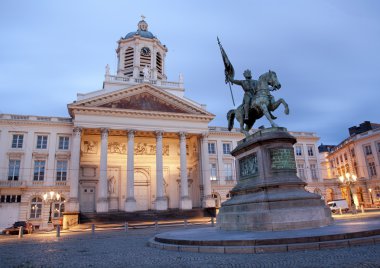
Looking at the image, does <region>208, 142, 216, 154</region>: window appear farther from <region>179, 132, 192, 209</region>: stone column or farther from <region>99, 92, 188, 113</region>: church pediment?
<region>99, 92, 188, 113</region>: church pediment

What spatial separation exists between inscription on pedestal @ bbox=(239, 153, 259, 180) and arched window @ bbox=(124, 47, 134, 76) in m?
41.4

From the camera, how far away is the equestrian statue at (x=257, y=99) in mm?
11859

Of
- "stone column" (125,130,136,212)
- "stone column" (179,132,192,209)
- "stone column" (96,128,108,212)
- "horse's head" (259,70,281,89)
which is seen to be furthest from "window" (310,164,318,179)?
"horse's head" (259,70,281,89)

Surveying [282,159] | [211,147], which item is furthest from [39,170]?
[282,159]

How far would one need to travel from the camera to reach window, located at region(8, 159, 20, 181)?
3778cm

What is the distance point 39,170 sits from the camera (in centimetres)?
3903

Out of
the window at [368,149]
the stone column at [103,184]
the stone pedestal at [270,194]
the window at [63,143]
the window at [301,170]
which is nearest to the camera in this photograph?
the stone pedestal at [270,194]

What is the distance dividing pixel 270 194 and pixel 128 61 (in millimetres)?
46286

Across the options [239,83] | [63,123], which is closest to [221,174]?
[63,123]

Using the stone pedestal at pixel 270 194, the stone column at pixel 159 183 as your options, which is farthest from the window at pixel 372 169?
the stone pedestal at pixel 270 194

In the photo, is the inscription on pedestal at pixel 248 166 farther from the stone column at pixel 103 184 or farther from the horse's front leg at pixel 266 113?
the stone column at pixel 103 184

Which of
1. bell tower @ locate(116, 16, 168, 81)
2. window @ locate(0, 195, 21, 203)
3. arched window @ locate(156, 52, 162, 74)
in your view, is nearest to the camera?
window @ locate(0, 195, 21, 203)

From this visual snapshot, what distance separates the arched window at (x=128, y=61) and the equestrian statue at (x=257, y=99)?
1557 inches

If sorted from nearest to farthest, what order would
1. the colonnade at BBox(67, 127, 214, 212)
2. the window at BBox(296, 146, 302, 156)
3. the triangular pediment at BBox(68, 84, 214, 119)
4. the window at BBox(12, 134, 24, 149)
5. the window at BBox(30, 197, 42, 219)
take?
the colonnade at BBox(67, 127, 214, 212) < the triangular pediment at BBox(68, 84, 214, 119) < the window at BBox(30, 197, 42, 219) < the window at BBox(12, 134, 24, 149) < the window at BBox(296, 146, 302, 156)
